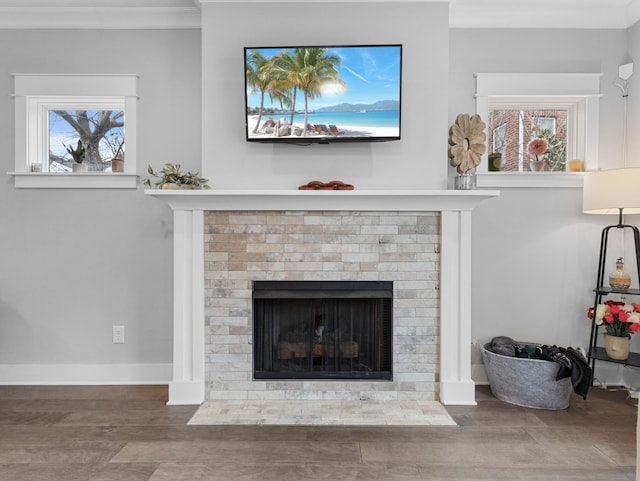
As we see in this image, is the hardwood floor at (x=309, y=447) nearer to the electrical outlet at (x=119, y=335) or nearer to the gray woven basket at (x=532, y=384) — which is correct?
the gray woven basket at (x=532, y=384)

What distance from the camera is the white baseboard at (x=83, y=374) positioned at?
2.96 m

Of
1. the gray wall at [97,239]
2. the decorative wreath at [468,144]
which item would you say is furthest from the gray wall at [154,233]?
the decorative wreath at [468,144]

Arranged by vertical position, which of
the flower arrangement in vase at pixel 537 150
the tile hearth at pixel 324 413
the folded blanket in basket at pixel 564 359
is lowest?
the tile hearth at pixel 324 413

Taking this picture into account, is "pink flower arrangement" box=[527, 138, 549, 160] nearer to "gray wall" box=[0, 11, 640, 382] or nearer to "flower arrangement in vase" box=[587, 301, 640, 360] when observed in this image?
"gray wall" box=[0, 11, 640, 382]

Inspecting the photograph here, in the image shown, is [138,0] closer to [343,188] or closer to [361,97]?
[361,97]

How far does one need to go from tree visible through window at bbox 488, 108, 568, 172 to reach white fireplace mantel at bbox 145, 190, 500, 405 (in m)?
0.83

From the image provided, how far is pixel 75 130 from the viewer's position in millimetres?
A: 3125

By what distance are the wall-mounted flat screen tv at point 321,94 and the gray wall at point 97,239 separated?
0.65m

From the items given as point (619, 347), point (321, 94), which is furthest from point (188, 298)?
point (619, 347)

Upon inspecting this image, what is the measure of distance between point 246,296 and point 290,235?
0.46 m

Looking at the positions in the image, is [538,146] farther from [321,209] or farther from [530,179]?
[321,209]

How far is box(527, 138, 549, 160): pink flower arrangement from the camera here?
121 inches

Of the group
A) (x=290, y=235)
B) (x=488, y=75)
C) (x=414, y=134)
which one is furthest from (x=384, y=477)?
(x=488, y=75)

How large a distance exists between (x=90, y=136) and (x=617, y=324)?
377cm
